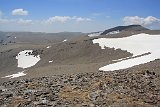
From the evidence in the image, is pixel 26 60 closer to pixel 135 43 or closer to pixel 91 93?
pixel 135 43

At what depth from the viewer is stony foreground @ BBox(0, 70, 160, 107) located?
19.4 metres

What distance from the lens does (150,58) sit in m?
51.1

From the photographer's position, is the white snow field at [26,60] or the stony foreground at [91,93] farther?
the white snow field at [26,60]

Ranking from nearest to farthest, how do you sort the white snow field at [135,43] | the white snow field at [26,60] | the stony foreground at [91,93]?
1. the stony foreground at [91,93]
2. the white snow field at [135,43]
3. the white snow field at [26,60]

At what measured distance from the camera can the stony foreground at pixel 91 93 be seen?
19.4 meters

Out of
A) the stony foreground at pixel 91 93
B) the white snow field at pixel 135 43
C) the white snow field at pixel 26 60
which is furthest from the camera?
the white snow field at pixel 26 60

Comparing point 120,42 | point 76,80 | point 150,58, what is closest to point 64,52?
point 120,42

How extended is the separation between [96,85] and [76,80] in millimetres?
3327

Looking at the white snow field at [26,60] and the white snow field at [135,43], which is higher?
the white snow field at [135,43]

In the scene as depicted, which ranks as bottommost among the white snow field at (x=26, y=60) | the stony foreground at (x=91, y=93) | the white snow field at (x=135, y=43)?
the white snow field at (x=26, y=60)

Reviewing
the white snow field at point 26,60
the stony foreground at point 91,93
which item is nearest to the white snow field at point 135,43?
the white snow field at point 26,60

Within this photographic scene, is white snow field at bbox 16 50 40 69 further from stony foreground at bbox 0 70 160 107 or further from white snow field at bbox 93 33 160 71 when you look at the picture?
stony foreground at bbox 0 70 160 107

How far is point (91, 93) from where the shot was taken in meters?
21.2

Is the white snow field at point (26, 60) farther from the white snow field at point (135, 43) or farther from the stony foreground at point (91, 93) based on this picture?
the stony foreground at point (91, 93)
